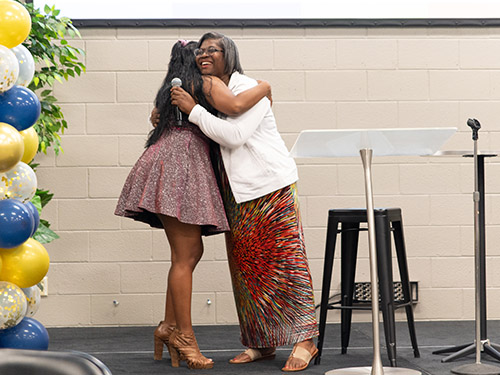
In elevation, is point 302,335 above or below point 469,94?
below

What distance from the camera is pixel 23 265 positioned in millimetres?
2855

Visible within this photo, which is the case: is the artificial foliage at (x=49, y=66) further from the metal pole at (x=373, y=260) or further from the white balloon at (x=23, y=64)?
the metal pole at (x=373, y=260)

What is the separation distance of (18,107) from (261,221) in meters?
1.08

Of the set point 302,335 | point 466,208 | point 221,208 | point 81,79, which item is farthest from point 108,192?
point 466,208

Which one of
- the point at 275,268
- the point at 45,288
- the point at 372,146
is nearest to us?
the point at 372,146

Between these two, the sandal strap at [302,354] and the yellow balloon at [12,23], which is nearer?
the yellow balloon at [12,23]

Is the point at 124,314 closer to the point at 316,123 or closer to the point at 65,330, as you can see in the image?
the point at 65,330

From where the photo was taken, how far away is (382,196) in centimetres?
444

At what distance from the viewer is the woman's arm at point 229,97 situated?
3.04 meters

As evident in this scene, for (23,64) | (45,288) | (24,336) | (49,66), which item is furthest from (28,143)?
(45,288)

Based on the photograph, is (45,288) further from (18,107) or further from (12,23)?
(12,23)

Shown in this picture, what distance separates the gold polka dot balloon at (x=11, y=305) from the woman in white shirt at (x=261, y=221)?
0.91 meters

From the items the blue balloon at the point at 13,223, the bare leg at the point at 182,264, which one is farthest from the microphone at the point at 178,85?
the blue balloon at the point at 13,223
